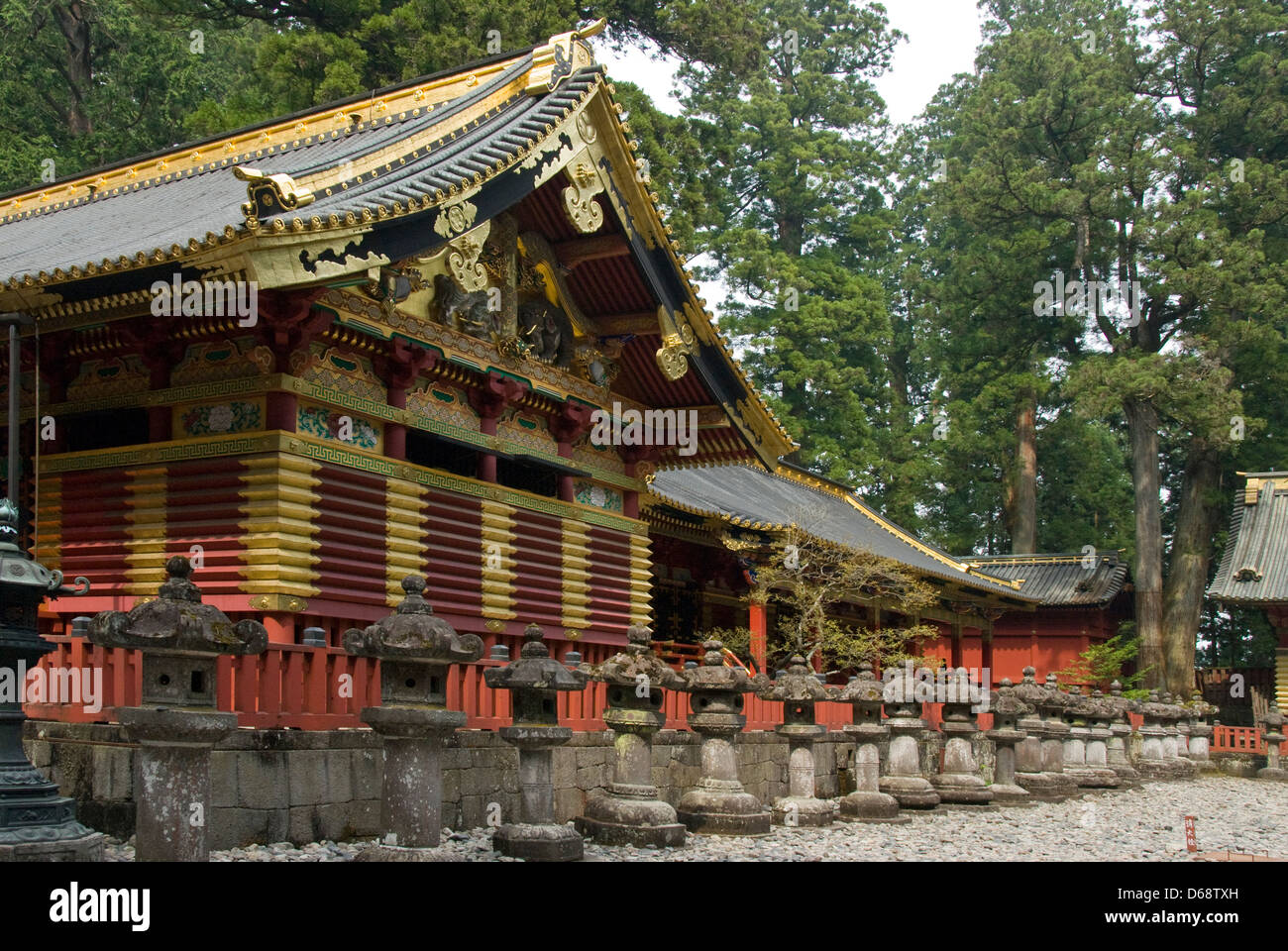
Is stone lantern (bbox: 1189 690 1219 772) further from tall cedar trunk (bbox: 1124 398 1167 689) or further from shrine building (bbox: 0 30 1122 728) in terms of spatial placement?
shrine building (bbox: 0 30 1122 728)

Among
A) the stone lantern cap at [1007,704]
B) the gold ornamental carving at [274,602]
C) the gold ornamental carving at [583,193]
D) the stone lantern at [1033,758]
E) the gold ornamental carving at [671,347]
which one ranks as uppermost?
the gold ornamental carving at [583,193]

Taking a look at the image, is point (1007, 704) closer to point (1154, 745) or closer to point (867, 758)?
point (867, 758)

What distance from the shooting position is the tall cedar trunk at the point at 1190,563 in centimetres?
4228

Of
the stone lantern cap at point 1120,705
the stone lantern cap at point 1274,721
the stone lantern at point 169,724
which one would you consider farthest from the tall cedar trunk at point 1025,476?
the stone lantern at point 169,724

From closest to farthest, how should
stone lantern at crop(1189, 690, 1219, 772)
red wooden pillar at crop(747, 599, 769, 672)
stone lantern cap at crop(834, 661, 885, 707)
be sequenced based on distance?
stone lantern cap at crop(834, 661, 885, 707) → red wooden pillar at crop(747, 599, 769, 672) → stone lantern at crop(1189, 690, 1219, 772)

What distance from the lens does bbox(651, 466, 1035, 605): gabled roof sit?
24.6 metres

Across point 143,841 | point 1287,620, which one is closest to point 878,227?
point 1287,620

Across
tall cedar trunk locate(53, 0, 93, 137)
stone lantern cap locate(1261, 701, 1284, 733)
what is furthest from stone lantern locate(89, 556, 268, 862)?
tall cedar trunk locate(53, 0, 93, 137)

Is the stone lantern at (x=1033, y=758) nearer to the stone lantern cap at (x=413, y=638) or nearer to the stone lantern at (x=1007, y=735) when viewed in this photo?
the stone lantern at (x=1007, y=735)

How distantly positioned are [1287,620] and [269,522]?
1307 inches

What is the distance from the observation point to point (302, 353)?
12898mm

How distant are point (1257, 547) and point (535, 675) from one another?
34.2 metres

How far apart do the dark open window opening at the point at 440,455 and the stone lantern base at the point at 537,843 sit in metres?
5.64

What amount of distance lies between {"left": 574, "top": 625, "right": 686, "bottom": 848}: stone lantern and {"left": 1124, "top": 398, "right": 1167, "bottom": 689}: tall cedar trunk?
1328 inches
